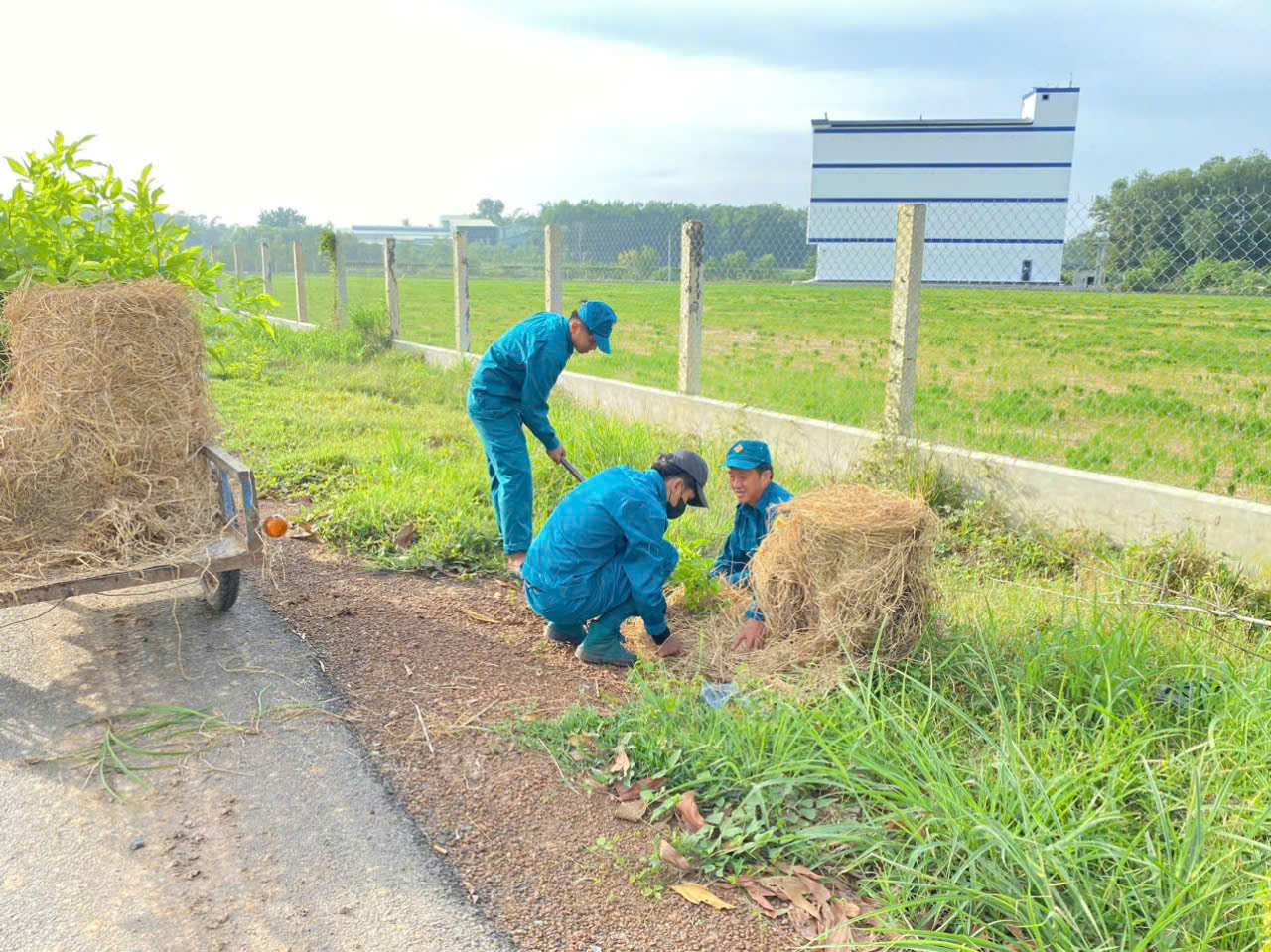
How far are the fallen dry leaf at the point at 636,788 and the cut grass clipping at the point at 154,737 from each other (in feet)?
4.32

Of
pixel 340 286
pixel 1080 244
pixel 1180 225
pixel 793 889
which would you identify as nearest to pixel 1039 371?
pixel 1080 244

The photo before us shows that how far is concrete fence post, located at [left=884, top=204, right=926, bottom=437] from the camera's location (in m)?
6.02

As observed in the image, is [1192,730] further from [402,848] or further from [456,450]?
[456,450]

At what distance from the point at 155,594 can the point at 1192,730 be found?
15.7ft

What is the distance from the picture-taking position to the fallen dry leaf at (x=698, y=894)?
2557mm

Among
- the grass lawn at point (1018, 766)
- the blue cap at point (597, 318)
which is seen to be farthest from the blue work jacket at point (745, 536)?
the blue cap at point (597, 318)

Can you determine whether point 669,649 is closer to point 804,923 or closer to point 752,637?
point 752,637

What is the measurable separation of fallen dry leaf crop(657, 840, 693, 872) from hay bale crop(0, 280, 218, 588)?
2.51m

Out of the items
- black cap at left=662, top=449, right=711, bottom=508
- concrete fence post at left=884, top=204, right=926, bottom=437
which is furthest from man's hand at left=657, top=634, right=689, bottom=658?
concrete fence post at left=884, top=204, right=926, bottom=437

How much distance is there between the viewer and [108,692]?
3803 millimetres

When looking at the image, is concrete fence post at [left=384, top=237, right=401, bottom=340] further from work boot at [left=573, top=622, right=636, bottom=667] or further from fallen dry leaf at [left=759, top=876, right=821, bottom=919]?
fallen dry leaf at [left=759, top=876, right=821, bottom=919]

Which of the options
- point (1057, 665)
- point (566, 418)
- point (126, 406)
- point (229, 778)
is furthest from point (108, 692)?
point (566, 418)

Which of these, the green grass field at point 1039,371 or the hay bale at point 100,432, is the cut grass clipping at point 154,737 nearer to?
the hay bale at point 100,432

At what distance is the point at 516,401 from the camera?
18.3 ft
